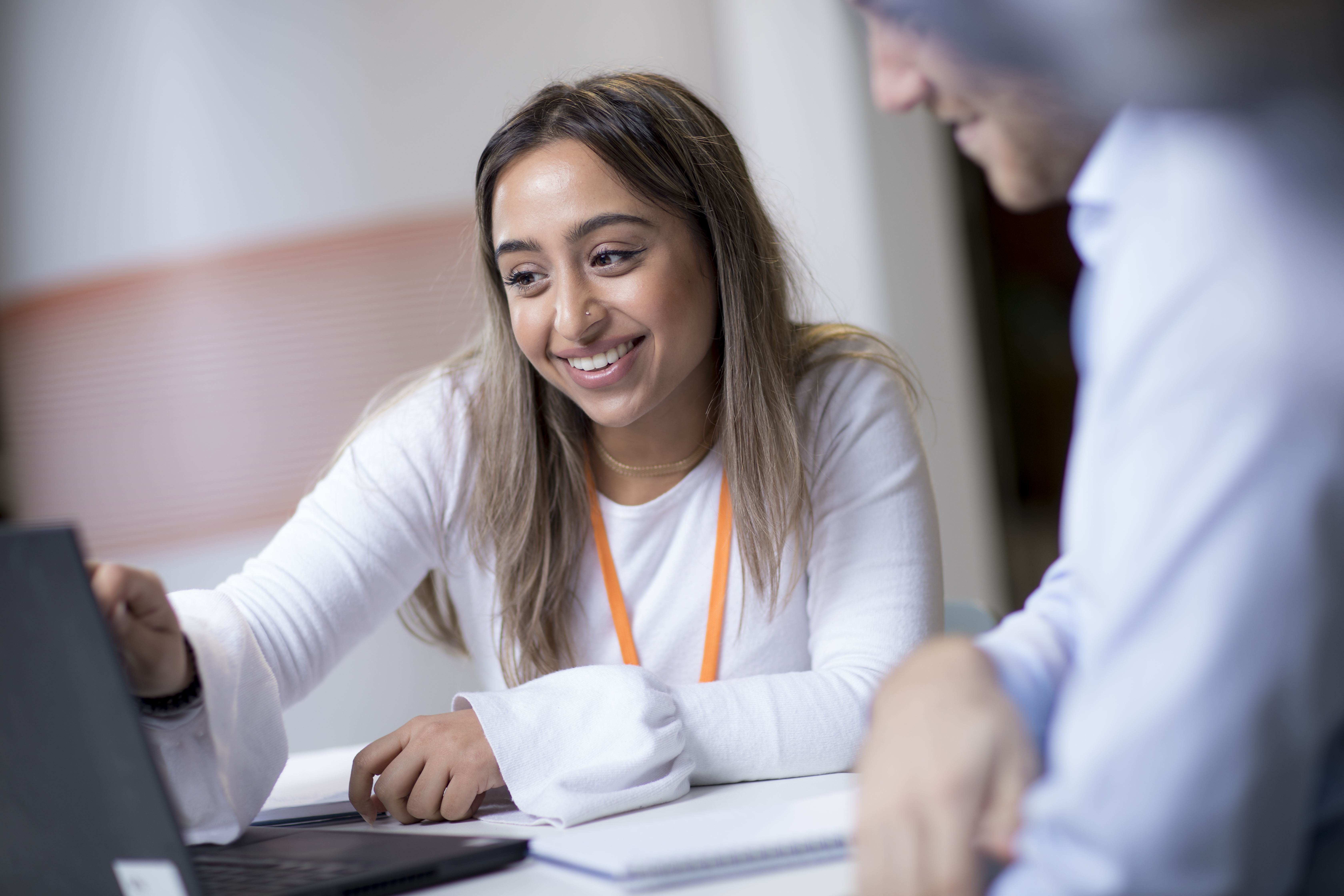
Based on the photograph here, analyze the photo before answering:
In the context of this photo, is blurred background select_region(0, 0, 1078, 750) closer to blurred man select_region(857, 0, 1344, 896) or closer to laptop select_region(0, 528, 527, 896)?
laptop select_region(0, 528, 527, 896)

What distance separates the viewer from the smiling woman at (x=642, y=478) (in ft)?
4.24

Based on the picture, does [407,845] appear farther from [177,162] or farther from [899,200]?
[899,200]

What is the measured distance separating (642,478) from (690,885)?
836 mm

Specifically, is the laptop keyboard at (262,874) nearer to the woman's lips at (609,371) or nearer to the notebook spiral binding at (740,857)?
the notebook spiral binding at (740,857)

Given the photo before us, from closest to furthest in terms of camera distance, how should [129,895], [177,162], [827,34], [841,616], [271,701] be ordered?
[129,895] < [271,701] < [841,616] < [177,162] < [827,34]

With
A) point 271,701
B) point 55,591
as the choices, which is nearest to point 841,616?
point 271,701

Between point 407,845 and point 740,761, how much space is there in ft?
1.12

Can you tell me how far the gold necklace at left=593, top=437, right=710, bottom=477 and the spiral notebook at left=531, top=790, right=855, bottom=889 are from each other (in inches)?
27.0

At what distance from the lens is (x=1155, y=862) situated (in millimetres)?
499

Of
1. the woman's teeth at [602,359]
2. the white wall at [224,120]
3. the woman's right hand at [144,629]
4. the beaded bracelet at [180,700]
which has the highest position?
the white wall at [224,120]

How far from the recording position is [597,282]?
4.49 feet

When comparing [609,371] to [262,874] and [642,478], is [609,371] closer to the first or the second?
[642,478]

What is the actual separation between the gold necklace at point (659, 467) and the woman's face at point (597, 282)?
0.13 metres

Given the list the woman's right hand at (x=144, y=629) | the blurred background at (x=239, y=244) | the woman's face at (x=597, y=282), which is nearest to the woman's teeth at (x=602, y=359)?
the woman's face at (x=597, y=282)
